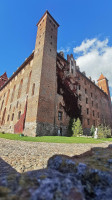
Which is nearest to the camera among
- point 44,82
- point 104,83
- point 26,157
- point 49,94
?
point 26,157

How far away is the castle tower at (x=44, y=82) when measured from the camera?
45.6 feet

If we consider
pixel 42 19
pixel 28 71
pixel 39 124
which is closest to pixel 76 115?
pixel 39 124

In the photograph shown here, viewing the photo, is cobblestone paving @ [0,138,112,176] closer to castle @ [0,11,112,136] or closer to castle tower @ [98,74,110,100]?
castle @ [0,11,112,136]

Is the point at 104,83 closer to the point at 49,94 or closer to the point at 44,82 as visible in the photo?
the point at 49,94

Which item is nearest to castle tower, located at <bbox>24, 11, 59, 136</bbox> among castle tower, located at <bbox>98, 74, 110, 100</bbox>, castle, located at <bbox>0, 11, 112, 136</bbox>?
castle, located at <bbox>0, 11, 112, 136</bbox>

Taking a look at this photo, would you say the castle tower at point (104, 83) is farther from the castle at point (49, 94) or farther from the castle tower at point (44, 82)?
the castle tower at point (44, 82)

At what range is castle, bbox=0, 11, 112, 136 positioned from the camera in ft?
47.4

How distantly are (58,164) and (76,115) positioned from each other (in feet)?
59.6

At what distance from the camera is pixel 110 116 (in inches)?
1337

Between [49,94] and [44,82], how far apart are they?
2012 millimetres

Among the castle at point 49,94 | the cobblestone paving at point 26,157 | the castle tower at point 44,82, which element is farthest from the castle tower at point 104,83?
the cobblestone paving at point 26,157

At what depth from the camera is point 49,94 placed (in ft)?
52.2

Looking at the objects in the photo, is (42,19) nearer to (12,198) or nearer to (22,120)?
(22,120)

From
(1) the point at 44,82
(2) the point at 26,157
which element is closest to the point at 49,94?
(1) the point at 44,82
